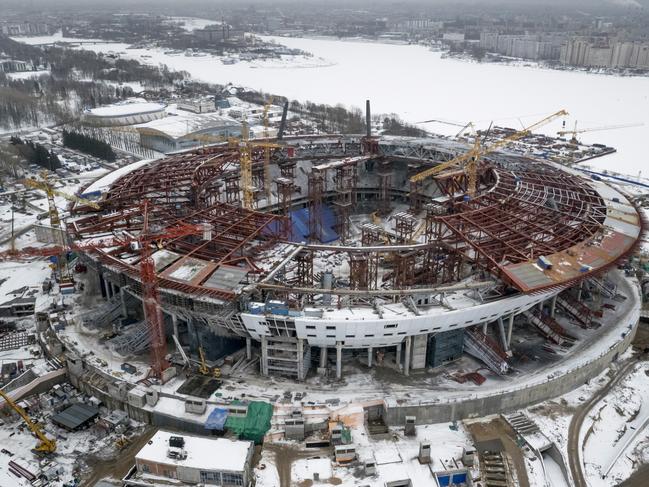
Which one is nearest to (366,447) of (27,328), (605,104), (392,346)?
(392,346)

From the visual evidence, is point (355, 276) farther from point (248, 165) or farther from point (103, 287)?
point (103, 287)

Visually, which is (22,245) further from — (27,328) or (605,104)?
(605,104)

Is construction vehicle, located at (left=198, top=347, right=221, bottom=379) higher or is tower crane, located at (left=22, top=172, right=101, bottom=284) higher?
tower crane, located at (left=22, top=172, right=101, bottom=284)

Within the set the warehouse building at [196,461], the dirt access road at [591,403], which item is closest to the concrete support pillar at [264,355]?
the warehouse building at [196,461]

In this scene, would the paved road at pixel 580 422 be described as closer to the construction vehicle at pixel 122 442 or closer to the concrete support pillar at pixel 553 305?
the concrete support pillar at pixel 553 305

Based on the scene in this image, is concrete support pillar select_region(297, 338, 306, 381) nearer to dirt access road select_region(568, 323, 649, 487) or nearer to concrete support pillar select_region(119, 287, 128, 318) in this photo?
concrete support pillar select_region(119, 287, 128, 318)

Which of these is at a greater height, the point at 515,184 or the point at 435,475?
the point at 515,184

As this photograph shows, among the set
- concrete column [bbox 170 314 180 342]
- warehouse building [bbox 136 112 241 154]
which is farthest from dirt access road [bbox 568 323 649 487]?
warehouse building [bbox 136 112 241 154]
